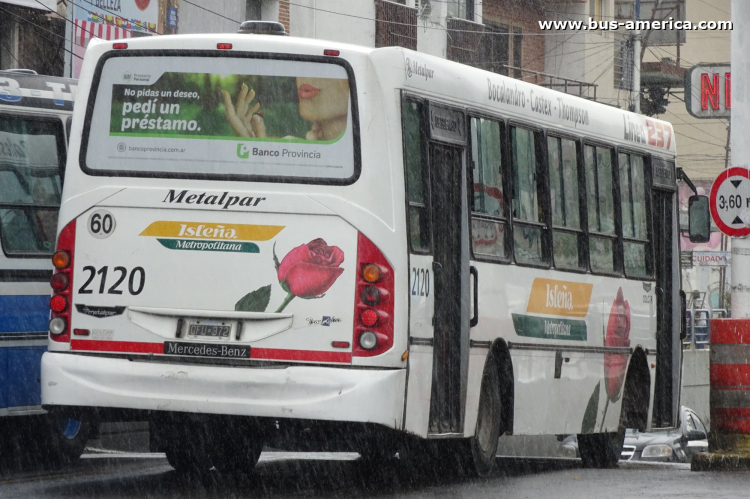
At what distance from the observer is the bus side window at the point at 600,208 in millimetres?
12703

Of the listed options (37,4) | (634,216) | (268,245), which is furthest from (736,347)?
(37,4)

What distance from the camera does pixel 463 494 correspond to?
9.95 meters

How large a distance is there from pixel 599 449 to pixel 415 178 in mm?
5371

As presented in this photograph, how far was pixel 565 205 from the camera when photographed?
12164 mm

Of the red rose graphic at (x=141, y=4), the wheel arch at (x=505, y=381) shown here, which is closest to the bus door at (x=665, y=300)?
the wheel arch at (x=505, y=381)

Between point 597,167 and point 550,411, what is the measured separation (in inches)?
86.4

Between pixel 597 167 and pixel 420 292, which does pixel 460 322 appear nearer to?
pixel 420 292

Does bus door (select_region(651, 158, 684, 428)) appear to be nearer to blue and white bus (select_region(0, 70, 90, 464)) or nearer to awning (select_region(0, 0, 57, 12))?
blue and white bus (select_region(0, 70, 90, 464))

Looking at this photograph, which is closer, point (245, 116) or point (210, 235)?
point (210, 235)

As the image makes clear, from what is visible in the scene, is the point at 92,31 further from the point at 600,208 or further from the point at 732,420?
the point at 732,420

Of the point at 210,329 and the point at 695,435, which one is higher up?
the point at 210,329

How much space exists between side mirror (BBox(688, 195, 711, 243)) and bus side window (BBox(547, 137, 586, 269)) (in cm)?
274

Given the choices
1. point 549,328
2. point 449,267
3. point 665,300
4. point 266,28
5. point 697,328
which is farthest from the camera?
point 697,328

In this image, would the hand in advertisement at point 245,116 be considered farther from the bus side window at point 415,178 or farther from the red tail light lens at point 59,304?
the red tail light lens at point 59,304
